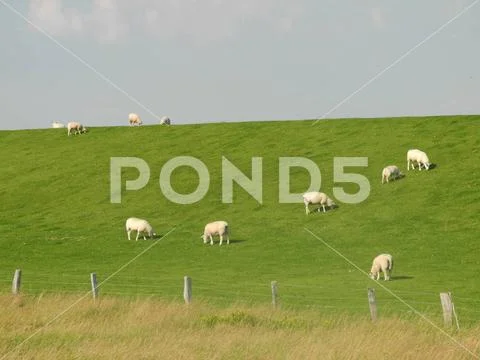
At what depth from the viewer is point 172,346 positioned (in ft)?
→ 60.4

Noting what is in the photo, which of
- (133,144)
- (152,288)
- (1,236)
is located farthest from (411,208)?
(133,144)

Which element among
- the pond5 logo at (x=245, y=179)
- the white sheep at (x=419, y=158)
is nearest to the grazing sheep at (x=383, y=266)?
the pond5 logo at (x=245, y=179)

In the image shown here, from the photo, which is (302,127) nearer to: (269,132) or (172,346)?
Result: (269,132)

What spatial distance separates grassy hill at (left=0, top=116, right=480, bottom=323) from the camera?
36.9m

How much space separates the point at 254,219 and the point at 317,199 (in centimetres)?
418

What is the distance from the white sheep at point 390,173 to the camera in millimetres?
59781

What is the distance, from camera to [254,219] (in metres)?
56.4

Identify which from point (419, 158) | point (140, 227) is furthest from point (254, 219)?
point (419, 158)

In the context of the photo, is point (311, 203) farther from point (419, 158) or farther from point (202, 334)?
point (202, 334)

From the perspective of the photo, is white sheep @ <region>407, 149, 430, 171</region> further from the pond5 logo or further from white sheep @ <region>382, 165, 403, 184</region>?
the pond5 logo

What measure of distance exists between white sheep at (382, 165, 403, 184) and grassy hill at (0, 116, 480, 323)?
31.9 inches

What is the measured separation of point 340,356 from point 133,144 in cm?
6570

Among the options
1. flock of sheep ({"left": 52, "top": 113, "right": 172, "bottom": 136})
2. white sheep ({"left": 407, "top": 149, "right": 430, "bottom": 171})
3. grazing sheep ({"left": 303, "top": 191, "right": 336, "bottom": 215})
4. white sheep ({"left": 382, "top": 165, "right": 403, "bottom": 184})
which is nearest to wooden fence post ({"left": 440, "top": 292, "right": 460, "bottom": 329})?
grazing sheep ({"left": 303, "top": 191, "right": 336, "bottom": 215})

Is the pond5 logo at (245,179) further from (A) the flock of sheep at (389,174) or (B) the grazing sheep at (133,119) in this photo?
(B) the grazing sheep at (133,119)
